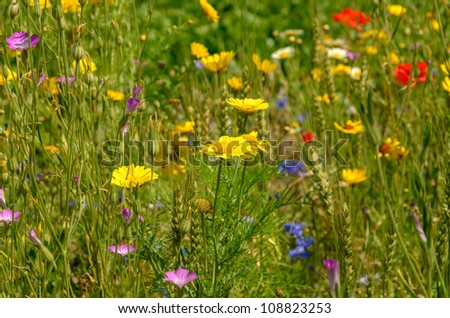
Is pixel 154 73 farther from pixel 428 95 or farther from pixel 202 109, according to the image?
pixel 428 95

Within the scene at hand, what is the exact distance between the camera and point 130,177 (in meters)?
1.19

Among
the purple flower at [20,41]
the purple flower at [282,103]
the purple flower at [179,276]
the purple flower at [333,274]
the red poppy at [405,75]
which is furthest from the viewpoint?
the purple flower at [282,103]

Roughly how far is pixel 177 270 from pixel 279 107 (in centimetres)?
162

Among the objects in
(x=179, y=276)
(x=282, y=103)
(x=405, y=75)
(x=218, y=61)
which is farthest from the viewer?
(x=282, y=103)

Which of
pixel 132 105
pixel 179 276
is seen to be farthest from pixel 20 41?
pixel 179 276

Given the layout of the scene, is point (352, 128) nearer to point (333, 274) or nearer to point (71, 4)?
point (71, 4)

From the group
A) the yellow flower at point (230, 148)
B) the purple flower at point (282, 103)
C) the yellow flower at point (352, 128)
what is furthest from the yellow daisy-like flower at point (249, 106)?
the purple flower at point (282, 103)

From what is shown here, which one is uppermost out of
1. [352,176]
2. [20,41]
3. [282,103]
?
[20,41]

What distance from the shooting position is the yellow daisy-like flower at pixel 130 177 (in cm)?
118

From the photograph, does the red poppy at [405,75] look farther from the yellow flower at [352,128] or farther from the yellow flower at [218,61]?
the yellow flower at [218,61]

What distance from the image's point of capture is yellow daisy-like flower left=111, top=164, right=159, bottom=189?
118 cm

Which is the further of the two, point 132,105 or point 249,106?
point 249,106
